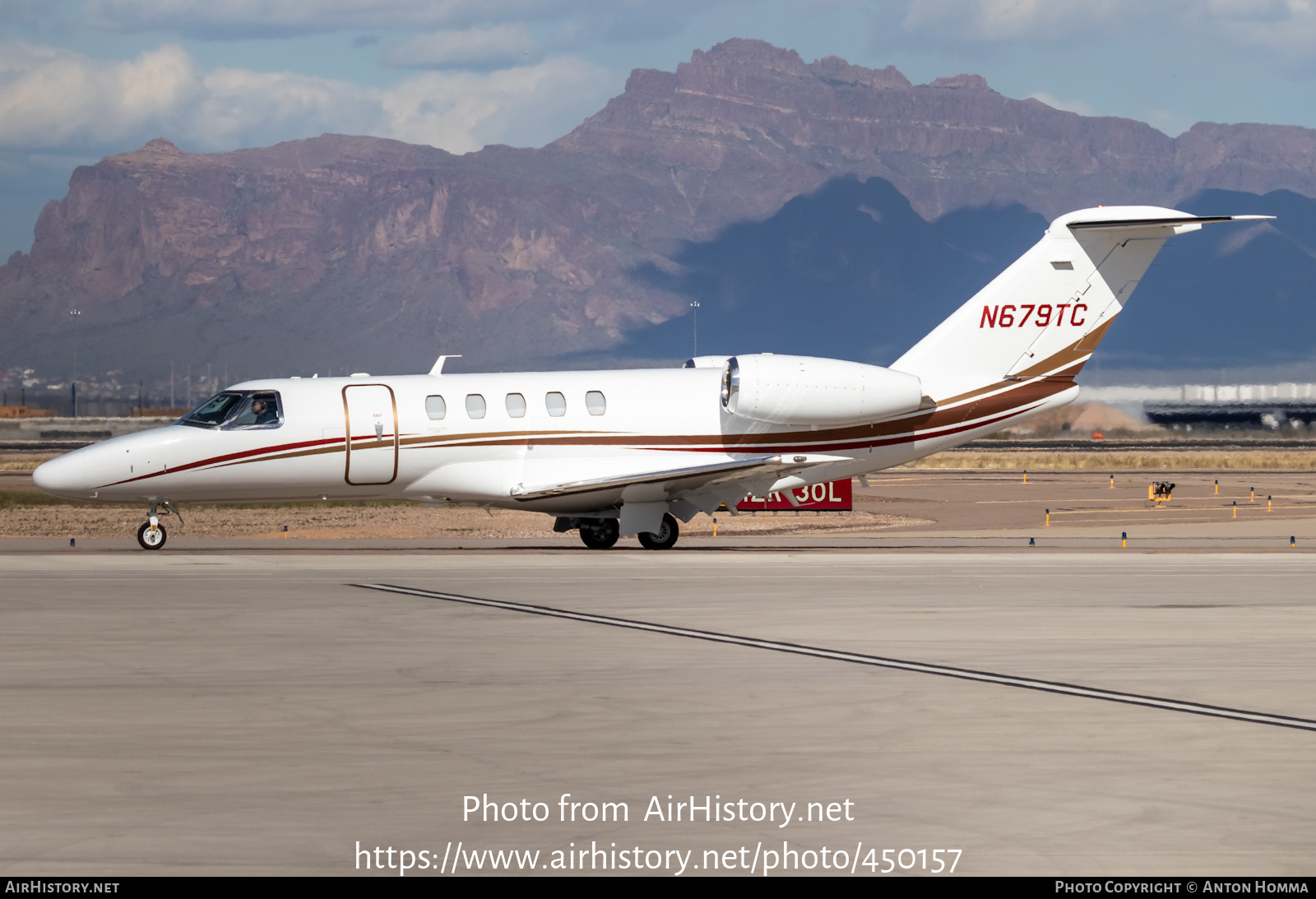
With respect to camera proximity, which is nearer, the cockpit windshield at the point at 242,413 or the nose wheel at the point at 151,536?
the cockpit windshield at the point at 242,413

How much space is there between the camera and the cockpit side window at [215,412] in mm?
27188

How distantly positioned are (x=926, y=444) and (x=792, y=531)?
24.6 ft

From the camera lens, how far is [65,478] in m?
26.6

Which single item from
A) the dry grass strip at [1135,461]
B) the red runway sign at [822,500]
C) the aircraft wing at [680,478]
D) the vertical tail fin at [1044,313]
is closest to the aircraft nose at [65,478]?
the aircraft wing at [680,478]

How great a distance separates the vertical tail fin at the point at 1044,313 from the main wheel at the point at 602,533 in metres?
6.27

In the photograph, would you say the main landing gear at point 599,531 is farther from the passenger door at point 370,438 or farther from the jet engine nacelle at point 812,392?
the passenger door at point 370,438

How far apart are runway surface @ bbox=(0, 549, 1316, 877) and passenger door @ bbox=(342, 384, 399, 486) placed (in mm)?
6353

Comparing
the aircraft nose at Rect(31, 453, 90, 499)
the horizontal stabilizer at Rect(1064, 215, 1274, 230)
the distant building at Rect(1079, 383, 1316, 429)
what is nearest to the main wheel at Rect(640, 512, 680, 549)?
the horizontal stabilizer at Rect(1064, 215, 1274, 230)

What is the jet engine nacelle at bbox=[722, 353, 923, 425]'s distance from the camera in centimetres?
2745

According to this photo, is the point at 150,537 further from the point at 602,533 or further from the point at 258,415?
the point at 602,533

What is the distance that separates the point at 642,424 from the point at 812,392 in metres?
3.10

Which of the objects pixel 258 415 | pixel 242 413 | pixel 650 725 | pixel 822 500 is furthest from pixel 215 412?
pixel 650 725

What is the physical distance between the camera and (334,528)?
36.9m

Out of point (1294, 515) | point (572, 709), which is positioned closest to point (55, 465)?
point (572, 709)
